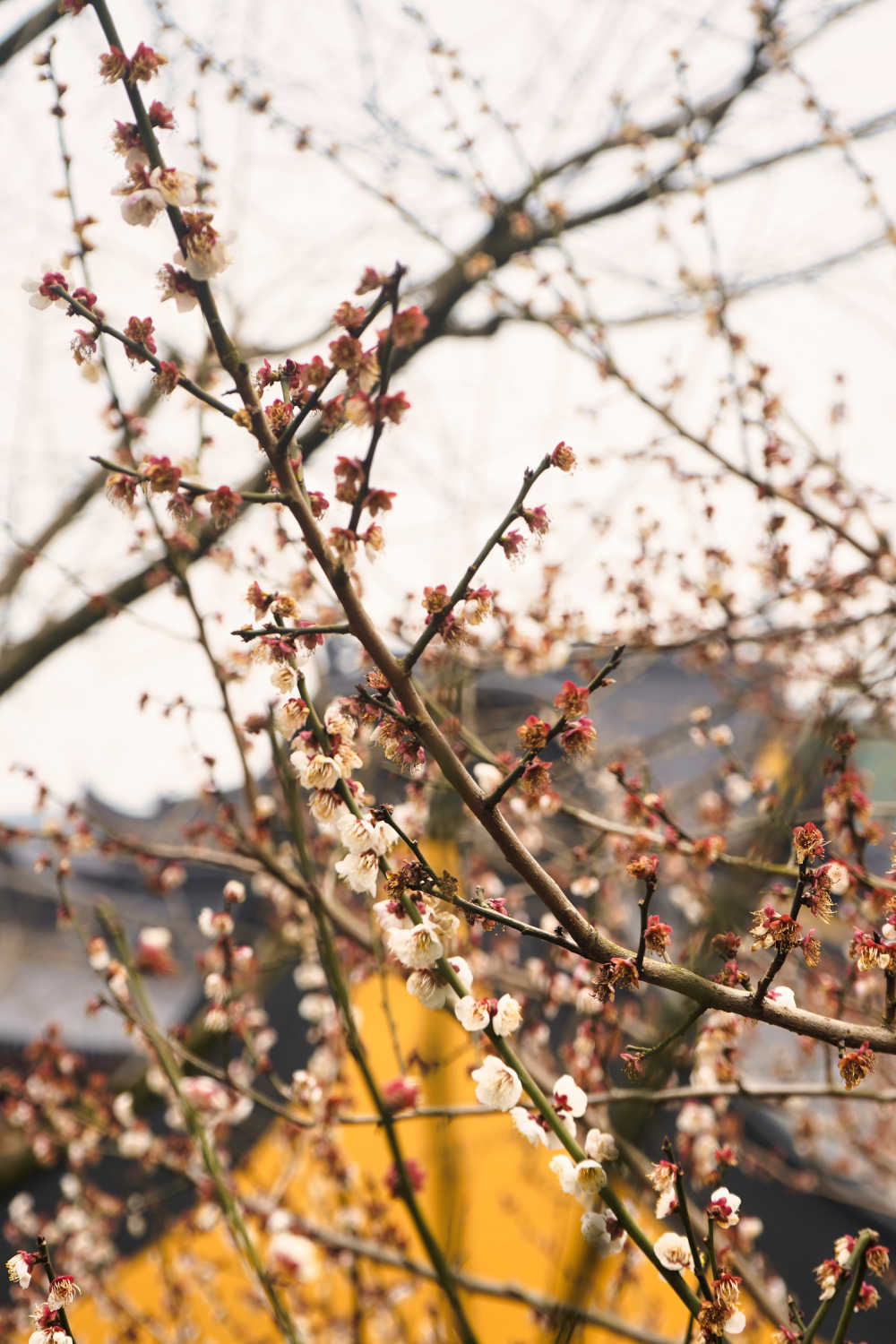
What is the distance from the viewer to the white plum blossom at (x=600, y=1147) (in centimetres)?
146

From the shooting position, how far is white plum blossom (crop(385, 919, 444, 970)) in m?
1.37

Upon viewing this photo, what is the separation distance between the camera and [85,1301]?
18.3 ft

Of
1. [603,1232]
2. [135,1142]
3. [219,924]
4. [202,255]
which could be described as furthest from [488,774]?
[135,1142]

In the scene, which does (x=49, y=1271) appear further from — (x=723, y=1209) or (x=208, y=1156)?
(x=723, y=1209)

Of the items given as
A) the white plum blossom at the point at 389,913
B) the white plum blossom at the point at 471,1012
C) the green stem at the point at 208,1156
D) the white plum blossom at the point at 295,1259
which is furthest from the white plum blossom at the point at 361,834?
the white plum blossom at the point at 295,1259

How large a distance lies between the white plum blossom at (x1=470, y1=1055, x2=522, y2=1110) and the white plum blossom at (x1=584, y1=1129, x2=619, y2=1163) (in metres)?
0.15

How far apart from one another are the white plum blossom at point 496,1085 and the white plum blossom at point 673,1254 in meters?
0.35

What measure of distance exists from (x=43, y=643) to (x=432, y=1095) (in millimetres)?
3693

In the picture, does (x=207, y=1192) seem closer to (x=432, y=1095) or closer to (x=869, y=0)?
(x=432, y=1095)

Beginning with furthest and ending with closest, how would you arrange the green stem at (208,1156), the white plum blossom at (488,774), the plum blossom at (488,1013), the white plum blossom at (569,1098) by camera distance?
the white plum blossom at (488,774) < the green stem at (208,1156) < the white plum blossom at (569,1098) < the plum blossom at (488,1013)

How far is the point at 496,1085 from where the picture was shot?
149 centimetres

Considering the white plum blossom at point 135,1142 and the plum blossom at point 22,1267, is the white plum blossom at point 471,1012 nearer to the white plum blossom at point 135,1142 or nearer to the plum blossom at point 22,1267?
the plum blossom at point 22,1267

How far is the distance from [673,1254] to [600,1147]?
0.21 m

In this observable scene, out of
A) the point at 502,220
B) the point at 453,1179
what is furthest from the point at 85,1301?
the point at 502,220
